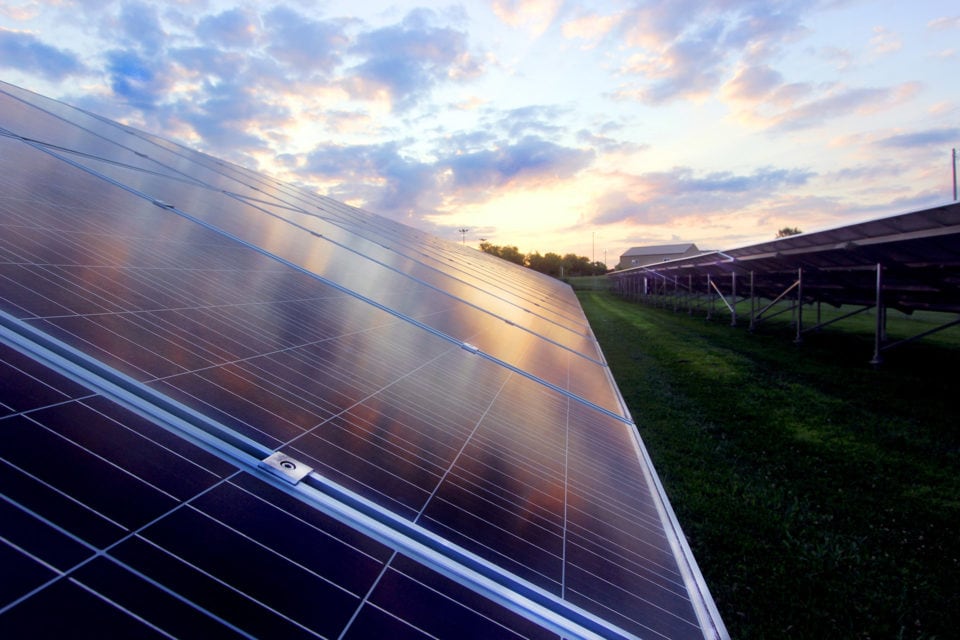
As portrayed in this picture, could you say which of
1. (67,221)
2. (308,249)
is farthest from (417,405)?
(308,249)

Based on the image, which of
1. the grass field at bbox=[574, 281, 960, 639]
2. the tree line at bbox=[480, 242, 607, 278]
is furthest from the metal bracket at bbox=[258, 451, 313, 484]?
the tree line at bbox=[480, 242, 607, 278]

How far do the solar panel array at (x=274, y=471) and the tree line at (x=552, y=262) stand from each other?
9984cm

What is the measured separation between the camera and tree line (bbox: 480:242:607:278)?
113644mm

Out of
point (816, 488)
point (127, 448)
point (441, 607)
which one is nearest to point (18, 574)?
point (127, 448)

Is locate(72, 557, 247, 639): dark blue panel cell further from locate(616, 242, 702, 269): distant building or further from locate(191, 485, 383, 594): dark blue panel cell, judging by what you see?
locate(616, 242, 702, 269): distant building

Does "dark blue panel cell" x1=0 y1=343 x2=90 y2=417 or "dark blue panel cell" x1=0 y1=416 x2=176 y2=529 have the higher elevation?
"dark blue panel cell" x1=0 y1=343 x2=90 y2=417

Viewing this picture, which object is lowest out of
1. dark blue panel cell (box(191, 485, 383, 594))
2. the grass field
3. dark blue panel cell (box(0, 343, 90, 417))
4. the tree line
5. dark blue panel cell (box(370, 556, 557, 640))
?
the grass field

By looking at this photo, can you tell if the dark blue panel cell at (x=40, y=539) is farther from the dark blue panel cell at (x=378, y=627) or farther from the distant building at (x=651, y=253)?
the distant building at (x=651, y=253)

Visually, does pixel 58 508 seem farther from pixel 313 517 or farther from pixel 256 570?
pixel 313 517

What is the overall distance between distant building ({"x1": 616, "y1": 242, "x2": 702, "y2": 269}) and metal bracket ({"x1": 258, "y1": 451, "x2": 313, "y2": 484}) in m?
126

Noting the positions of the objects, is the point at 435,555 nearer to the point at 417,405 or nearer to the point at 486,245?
the point at 417,405

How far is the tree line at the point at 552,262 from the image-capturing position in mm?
113644

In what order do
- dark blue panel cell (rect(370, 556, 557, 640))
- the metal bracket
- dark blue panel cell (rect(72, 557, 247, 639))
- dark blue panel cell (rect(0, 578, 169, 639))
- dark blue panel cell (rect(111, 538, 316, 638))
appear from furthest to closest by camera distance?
the metal bracket
dark blue panel cell (rect(370, 556, 557, 640))
dark blue panel cell (rect(111, 538, 316, 638))
dark blue panel cell (rect(72, 557, 247, 639))
dark blue panel cell (rect(0, 578, 169, 639))

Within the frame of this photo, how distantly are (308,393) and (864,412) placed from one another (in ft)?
38.6
